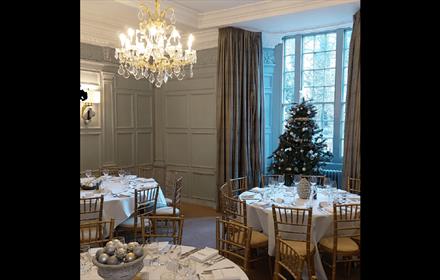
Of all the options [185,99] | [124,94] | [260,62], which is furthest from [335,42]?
[124,94]

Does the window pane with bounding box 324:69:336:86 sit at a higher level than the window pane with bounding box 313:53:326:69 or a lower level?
lower

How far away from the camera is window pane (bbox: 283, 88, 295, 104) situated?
6758mm

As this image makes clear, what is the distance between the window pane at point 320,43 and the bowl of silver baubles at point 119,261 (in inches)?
211

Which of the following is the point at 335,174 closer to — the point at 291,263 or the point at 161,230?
the point at 161,230

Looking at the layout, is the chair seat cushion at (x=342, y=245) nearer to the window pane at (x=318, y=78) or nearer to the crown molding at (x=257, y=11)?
the crown molding at (x=257, y=11)

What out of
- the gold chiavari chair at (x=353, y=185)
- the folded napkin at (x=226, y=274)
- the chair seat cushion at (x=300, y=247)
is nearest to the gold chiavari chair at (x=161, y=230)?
the folded napkin at (x=226, y=274)

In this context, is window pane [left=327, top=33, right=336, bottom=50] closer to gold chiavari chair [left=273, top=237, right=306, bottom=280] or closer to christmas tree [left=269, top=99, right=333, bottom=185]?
christmas tree [left=269, top=99, right=333, bottom=185]

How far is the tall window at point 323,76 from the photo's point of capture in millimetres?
6145

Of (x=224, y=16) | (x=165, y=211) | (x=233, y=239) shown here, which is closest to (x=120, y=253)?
(x=233, y=239)

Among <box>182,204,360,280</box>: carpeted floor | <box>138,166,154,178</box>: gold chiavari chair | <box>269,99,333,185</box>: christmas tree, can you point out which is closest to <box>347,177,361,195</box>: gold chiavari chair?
<box>269,99,333,185</box>: christmas tree

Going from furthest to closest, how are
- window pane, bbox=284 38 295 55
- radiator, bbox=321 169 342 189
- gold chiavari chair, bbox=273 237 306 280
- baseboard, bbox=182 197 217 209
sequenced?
baseboard, bbox=182 197 217 209 < window pane, bbox=284 38 295 55 < radiator, bbox=321 169 342 189 < gold chiavari chair, bbox=273 237 306 280

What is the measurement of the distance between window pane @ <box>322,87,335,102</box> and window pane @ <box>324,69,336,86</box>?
0.09 meters
